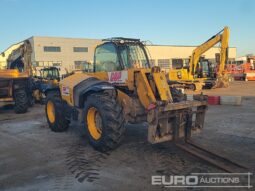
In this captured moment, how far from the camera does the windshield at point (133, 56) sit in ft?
23.2

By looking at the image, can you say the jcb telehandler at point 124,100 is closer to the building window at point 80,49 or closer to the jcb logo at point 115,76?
the jcb logo at point 115,76

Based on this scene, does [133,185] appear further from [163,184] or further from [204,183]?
[204,183]

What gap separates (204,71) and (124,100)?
1791cm

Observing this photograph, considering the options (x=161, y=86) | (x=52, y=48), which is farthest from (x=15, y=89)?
(x=52, y=48)

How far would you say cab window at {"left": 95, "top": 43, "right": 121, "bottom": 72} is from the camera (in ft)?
23.3

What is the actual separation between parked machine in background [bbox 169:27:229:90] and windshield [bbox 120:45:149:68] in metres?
14.5

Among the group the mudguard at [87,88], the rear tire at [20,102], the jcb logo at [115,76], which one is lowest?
the rear tire at [20,102]

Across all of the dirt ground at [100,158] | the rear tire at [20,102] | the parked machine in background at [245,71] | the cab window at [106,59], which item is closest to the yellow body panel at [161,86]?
the cab window at [106,59]

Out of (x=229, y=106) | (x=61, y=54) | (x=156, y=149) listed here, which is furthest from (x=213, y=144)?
(x=61, y=54)

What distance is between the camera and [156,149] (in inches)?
256

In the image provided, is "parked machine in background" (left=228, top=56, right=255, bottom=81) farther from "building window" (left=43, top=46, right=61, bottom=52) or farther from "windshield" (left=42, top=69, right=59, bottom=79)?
"building window" (left=43, top=46, right=61, bottom=52)

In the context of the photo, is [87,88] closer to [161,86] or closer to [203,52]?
[161,86]

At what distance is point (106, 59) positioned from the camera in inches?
290

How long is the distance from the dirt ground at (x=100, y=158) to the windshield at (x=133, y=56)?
6.32 feet
